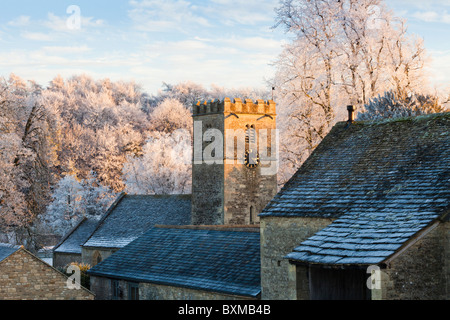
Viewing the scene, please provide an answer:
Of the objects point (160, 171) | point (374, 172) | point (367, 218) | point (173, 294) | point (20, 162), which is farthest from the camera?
point (160, 171)

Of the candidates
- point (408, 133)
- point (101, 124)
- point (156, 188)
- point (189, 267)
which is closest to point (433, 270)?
point (408, 133)

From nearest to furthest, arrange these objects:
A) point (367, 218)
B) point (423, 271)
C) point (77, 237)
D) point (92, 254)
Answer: point (423, 271) < point (367, 218) < point (92, 254) < point (77, 237)

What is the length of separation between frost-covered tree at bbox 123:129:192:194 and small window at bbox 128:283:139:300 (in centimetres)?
3061

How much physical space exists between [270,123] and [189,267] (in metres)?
17.5

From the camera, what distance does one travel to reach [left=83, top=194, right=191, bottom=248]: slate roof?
41.1 meters

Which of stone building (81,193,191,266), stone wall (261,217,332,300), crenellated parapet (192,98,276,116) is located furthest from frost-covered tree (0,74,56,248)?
stone wall (261,217,332,300)

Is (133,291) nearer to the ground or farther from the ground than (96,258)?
farther from the ground

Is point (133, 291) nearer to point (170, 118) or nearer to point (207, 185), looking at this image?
point (207, 185)

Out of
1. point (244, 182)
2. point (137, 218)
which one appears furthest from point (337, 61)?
point (137, 218)

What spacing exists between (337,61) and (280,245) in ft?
40.5

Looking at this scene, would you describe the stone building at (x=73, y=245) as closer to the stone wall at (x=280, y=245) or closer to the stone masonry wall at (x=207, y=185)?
the stone masonry wall at (x=207, y=185)

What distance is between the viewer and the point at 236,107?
4000 cm

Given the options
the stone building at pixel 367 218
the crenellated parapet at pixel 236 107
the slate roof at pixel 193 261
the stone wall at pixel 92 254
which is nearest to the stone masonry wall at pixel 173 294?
the slate roof at pixel 193 261

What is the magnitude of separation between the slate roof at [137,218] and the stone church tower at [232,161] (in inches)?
56.4
